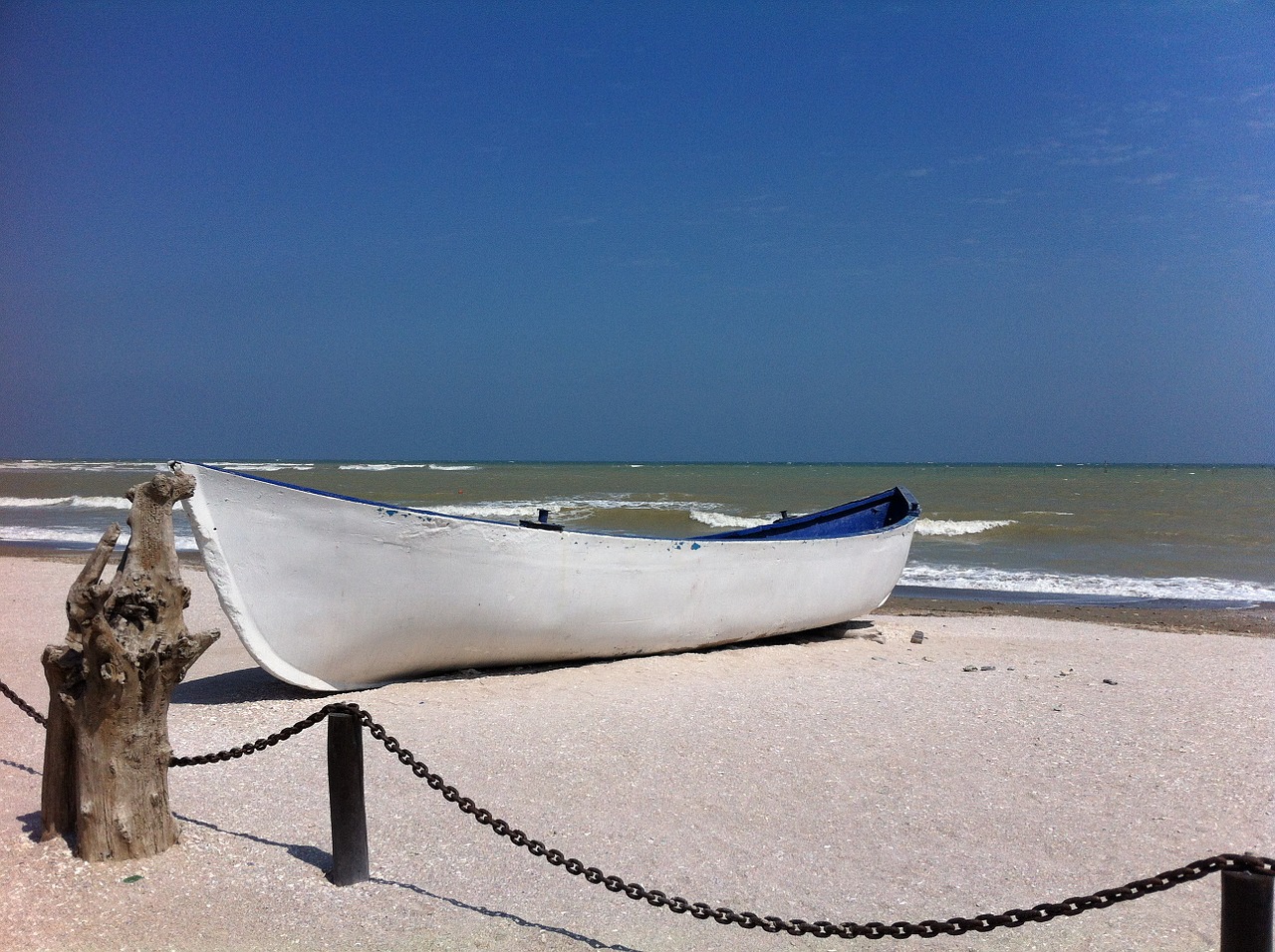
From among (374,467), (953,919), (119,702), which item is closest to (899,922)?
(953,919)

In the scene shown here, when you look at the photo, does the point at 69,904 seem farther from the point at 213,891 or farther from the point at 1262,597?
the point at 1262,597

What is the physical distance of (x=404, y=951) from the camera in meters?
2.92

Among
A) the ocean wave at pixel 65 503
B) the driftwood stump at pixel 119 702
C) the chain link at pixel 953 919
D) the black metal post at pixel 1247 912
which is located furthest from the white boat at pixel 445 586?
the ocean wave at pixel 65 503

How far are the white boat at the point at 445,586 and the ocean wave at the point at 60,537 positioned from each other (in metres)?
11.3

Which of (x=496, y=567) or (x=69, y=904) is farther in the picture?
(x=496, y=567)

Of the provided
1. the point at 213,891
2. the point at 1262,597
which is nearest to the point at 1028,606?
the point at 1262,597

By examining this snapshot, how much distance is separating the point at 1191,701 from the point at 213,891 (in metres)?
6.14

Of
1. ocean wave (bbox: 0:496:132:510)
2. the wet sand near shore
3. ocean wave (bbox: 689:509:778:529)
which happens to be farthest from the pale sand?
ocean wave (bbox: 0:496:132:510)

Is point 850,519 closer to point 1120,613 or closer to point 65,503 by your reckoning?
point 1120,613

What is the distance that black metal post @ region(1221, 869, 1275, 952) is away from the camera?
2158 mm

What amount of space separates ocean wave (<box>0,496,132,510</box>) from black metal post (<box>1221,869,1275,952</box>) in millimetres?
27721

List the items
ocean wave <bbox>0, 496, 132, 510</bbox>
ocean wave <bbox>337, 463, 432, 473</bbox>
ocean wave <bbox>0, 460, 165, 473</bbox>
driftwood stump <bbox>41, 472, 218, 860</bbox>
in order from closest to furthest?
driftwood stump <bbox>41, 472, 218, 860</bbox>
ocean wave <bbox>0, 496, 132, 510</bbox>
ocean wave <bbox>0, 460, 165, 473</bbox>
ocean wave <bbox>337, 463, 432, 473</bbox>

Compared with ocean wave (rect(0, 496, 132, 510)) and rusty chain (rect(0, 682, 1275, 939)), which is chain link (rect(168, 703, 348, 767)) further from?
ocean wave (rect(0, 496, 132, 510))

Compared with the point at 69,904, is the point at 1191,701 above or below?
below
